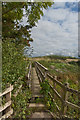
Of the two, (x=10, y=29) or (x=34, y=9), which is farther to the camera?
(x=10, y=29)

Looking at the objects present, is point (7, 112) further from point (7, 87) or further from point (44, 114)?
point (44, 114)

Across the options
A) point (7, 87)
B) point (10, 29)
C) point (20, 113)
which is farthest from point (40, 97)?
point (10, 29)

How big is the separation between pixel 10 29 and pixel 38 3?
1.72 m

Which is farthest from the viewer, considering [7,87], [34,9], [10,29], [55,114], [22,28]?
[22,28]

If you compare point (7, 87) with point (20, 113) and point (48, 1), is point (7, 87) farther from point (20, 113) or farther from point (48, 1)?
point (48, 1)

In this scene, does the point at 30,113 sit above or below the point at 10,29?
below

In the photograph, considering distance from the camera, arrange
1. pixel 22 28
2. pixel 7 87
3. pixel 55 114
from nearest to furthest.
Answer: pixel 7 87, pixel 55 114, pixel 22 28

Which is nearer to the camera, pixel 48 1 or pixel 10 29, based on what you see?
pixel 48 1

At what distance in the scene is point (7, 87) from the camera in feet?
6.41

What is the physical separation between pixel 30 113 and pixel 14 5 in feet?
10.1

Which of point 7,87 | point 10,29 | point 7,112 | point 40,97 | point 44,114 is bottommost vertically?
point 44,114

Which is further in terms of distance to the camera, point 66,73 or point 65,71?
point 65,71

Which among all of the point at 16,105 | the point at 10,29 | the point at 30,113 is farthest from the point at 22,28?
the point at 30,113

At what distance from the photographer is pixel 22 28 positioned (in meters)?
3.69
